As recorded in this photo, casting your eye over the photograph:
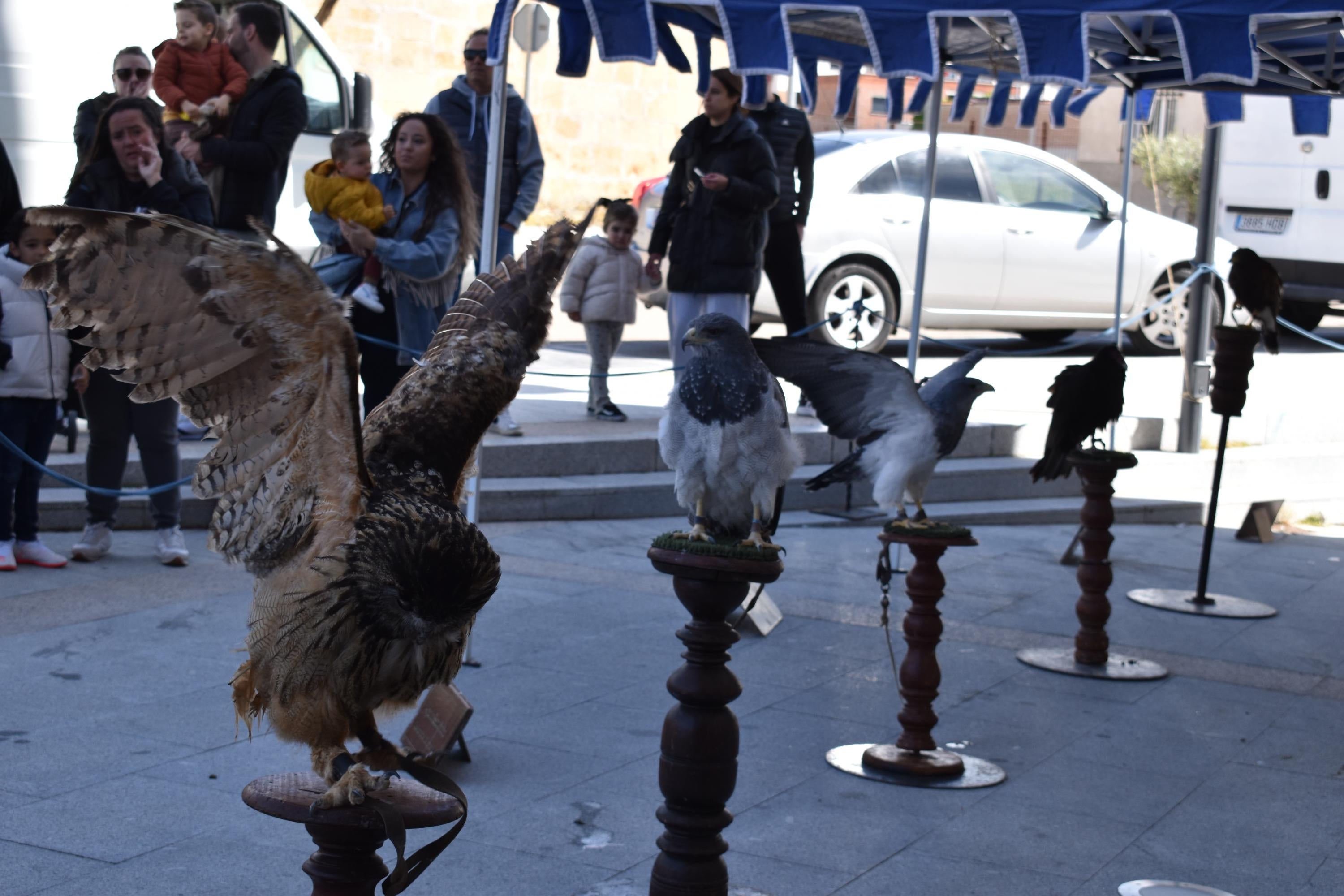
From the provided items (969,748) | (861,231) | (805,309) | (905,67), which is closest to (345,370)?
(969,748)

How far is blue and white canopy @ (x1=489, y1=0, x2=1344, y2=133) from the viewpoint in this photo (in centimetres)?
570

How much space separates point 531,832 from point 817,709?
1.66m

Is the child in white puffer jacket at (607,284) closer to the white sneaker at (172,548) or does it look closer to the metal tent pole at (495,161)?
the white sneaker at (172,548)

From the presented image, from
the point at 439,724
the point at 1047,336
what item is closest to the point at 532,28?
the point at 439,724

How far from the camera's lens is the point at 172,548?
22.1 feet

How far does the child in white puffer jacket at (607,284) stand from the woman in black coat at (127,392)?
10.3ft

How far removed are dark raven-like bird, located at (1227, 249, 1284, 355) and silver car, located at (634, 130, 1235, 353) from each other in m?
5.15

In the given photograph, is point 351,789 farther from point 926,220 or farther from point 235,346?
point 926,220

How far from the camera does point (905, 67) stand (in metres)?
5.93

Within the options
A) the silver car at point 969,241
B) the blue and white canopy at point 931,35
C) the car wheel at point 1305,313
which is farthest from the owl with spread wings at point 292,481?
the car wheel at point 1305,313

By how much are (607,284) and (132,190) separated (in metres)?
3.43

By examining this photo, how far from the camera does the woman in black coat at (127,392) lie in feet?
21.4

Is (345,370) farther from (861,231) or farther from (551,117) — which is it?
(551,117)

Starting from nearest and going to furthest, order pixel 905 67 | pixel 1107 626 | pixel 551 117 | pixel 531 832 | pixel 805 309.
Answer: pixel 531 832 < pixel 905 67 < pixel 1107 626 < pixel 805 309 < pixel 551 117
